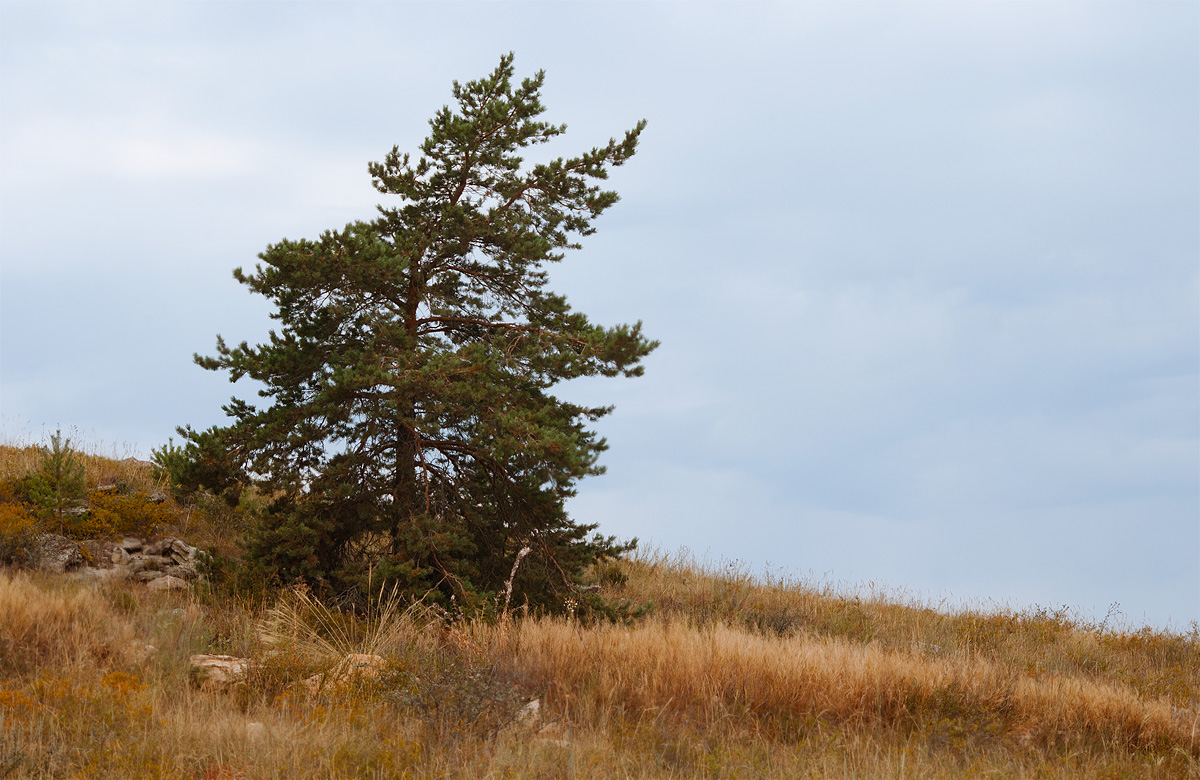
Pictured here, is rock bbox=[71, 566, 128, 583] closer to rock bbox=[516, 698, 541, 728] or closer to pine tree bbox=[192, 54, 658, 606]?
pine tree bbox=[192, 54, 658, 606]

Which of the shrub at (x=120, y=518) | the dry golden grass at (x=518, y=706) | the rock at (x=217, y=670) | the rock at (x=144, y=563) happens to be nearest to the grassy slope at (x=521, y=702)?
the dry golden grass at (x=518, y=706)

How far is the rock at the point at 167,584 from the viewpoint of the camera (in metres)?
12.2

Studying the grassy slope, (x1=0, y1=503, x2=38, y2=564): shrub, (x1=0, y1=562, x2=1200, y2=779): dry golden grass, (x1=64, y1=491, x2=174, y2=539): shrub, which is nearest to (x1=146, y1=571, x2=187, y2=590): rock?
the grassy slope

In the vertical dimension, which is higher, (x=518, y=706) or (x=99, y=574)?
(x=99, y=574)

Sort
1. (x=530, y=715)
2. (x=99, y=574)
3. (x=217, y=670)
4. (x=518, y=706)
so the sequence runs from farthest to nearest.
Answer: (x=99, y=574), (x=217, y=670), (x=530, y=715), (x=518, y=706)

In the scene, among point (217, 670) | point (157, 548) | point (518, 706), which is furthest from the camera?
point (157, 548)

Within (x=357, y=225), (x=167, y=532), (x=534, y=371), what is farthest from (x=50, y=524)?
(x=534, y=371)

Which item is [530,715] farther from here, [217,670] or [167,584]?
[167,584]

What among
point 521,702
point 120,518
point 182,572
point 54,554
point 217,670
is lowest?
point 217,670

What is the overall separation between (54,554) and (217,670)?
5.53m

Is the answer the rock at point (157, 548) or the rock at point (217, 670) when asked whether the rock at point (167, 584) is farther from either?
the rock at point (217, 670)

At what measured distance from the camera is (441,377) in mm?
11258

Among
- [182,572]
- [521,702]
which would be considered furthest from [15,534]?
[521,702]

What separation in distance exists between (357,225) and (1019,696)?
10.3 metres
